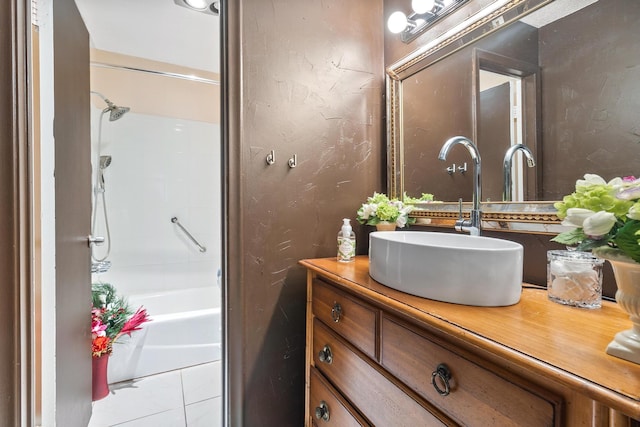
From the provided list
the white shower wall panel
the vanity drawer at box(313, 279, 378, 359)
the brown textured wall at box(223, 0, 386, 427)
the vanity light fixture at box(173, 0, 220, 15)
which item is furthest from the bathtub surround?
the vanity drawer at box(313, 279, 378, 359)

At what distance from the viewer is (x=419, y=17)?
4.12ft

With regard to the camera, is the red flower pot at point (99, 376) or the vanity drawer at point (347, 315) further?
the red flower pot at point (99, 376)

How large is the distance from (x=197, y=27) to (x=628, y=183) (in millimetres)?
2267

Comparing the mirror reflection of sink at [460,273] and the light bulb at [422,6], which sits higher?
the light bulb at [422,6]

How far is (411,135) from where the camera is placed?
53.5 inches

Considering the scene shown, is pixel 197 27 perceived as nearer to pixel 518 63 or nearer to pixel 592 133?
pixel 518 63

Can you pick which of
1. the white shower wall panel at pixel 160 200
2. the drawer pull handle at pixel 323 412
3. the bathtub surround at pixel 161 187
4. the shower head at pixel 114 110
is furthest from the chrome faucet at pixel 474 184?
the shower head at pixel 114 110

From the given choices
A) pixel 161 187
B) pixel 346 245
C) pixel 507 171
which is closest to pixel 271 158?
pixel 346 245

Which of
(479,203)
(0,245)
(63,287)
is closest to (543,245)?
(479,203)

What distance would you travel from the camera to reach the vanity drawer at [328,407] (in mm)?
857

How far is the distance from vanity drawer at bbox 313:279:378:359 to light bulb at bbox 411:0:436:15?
115cm

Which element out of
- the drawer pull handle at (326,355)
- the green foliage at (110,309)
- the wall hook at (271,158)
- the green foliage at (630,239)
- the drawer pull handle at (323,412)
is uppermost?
the wall hook at (271,158)

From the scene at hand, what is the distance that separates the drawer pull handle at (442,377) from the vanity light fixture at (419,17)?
1.25 m

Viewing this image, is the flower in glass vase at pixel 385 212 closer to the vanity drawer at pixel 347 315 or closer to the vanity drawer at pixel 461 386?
the vanity drawer at pixel 347 315
